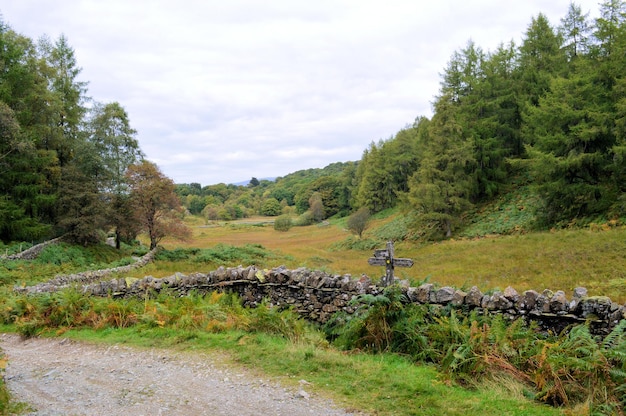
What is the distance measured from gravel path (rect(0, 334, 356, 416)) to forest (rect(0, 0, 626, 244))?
73.6 feet

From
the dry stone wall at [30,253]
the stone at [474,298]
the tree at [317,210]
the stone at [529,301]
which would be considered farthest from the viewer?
the tree at [317,210]

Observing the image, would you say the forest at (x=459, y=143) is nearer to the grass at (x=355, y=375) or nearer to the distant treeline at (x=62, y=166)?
the distant treeline at (x=62, y=166)

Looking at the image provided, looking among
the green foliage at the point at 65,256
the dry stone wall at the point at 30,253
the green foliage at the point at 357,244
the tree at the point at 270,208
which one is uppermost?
the tree at the point at 270,208

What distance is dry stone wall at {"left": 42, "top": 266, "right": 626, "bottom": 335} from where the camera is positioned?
24.0 feet

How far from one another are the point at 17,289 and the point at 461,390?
53.8 ft

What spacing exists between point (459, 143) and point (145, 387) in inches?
1326

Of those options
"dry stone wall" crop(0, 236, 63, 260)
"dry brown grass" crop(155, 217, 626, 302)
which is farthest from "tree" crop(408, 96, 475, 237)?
"dry stone wall" crop(0, 236, 63, 260)

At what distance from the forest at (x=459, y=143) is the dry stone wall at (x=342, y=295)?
18.6 metres

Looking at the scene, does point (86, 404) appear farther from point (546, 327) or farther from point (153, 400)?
point (546, 327)

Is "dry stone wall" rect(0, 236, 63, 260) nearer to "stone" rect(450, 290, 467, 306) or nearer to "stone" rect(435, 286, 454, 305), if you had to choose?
"stone" rect(435, 286, 454, 305)

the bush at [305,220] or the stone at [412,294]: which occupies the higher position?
the stone at [412,294]

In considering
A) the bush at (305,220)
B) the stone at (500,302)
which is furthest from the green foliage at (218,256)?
the bush at (305,220)

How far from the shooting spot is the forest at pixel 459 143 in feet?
83.8

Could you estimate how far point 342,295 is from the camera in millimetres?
10055
